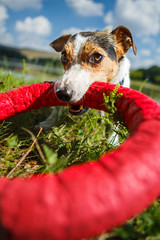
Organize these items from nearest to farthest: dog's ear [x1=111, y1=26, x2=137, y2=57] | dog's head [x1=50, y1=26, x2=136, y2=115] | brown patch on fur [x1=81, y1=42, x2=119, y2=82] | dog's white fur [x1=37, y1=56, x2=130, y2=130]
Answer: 1. dog's head [x1=50, y1=26, x2=136, y2=115]
2. dog's white fur [x1=37, y1=56, x2=130, y2=130]
3. brown patch on fur [x1=81, y1=42, x2=119, y2=82]
4. dog's ear [x1=111, y1=26, x2=137, y2=57]

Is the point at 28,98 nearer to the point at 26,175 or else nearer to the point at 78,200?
the point at 26,175

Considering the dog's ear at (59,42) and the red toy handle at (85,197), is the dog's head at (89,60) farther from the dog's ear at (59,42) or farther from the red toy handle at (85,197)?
the red toy handle at (85,197)

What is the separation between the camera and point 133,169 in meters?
0.84

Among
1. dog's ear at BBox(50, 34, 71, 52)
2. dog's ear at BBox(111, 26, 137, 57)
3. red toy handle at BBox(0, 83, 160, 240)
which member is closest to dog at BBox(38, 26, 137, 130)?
dog's ear at BBox(111, 26, 137, 57)

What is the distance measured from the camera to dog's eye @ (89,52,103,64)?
296 centimetres

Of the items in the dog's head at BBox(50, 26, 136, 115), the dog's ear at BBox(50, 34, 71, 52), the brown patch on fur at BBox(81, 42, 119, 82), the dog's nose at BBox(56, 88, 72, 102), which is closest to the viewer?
the dog's nose at BBox(56, 88, 72, 102)

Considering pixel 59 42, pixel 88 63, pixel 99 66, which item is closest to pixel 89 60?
pixel 88 63

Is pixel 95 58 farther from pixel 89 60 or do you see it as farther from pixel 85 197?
pixel 85 197

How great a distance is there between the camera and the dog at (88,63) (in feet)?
7.56

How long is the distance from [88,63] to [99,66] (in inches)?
7.8

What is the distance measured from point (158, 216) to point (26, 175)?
1009 millimetres

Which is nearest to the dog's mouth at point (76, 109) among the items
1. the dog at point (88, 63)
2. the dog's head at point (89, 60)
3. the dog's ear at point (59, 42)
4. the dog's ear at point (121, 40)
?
the dog at point (88, 63)

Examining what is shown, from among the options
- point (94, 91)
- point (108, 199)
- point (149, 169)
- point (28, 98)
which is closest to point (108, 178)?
point (108, 199)

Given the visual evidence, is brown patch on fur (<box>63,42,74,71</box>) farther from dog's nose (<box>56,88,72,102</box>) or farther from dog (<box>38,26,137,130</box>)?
dog's nose (<box>56,88,72,102</box>)
